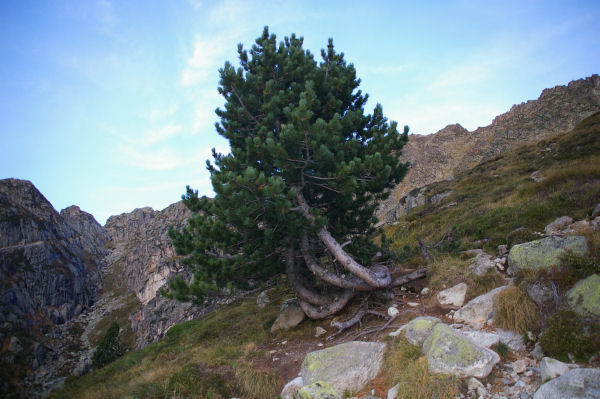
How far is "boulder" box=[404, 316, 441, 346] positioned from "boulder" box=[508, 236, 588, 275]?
251cm

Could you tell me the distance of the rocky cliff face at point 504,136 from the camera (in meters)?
65.9

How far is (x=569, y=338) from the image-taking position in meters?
4.29

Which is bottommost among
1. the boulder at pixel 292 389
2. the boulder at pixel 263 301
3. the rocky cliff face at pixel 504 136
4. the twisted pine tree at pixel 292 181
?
the boulder at pixel 263 301

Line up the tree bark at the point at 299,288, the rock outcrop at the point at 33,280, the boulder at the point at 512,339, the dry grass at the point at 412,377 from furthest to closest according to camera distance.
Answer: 1. the rock outcrop at the point at 33,280
2. the tree bark at the point at 299,288
3. the boulder at the point at 512,339
4. the dry grass at the point at 412,377

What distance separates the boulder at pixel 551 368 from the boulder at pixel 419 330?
2010mm

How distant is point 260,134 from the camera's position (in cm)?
1009

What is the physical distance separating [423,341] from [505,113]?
121788 mm

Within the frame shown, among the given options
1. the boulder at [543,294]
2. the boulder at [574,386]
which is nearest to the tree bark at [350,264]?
the boulder at [543,294]

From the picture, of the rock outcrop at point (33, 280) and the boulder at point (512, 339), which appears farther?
the rock outcrop at point (33, 280)

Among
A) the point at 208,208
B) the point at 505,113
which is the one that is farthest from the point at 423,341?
the point at 505,113

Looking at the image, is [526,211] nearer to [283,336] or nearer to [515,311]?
[515,311]

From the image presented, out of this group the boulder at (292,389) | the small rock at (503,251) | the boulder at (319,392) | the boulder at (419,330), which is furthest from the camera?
the small rock at (503,251)

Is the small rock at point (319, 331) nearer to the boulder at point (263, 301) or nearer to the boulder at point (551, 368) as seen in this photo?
the boulder at point (551, 368)

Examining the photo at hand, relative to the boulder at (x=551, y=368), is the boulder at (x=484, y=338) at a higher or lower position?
lower
